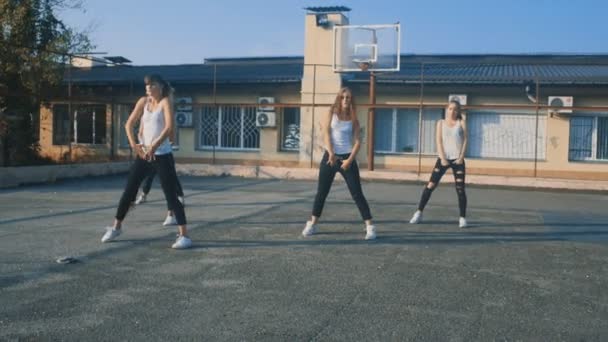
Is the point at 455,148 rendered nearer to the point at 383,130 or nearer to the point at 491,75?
the point at 383,130

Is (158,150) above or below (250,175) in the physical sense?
above

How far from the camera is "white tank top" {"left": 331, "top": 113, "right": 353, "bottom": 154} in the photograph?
280 inches

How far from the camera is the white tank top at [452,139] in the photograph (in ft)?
26.9

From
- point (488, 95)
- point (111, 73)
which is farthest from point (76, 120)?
point (488, 95)

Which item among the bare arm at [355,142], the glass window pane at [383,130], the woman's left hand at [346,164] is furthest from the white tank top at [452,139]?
the glass window pane at [383,130]

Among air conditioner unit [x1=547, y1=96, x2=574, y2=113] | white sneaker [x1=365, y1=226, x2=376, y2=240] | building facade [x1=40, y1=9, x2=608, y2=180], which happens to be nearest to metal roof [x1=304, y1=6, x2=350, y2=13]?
building facade [x1=40, y1=9, x2=608, y2=180]

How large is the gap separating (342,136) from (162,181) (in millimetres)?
2076

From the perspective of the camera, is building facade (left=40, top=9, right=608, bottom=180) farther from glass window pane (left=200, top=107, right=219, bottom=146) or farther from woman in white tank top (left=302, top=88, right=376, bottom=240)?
woman in white tank top (left=302, top=88, right=376, bottom=240)

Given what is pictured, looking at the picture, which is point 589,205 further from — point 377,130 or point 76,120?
point 76,120

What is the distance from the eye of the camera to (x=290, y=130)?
21.1 meters

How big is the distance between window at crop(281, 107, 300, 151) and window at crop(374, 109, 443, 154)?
268cm

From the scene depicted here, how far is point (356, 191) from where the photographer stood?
711 cm

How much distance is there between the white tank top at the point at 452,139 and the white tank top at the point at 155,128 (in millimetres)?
3721

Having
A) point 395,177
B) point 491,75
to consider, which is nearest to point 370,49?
point 395,177
